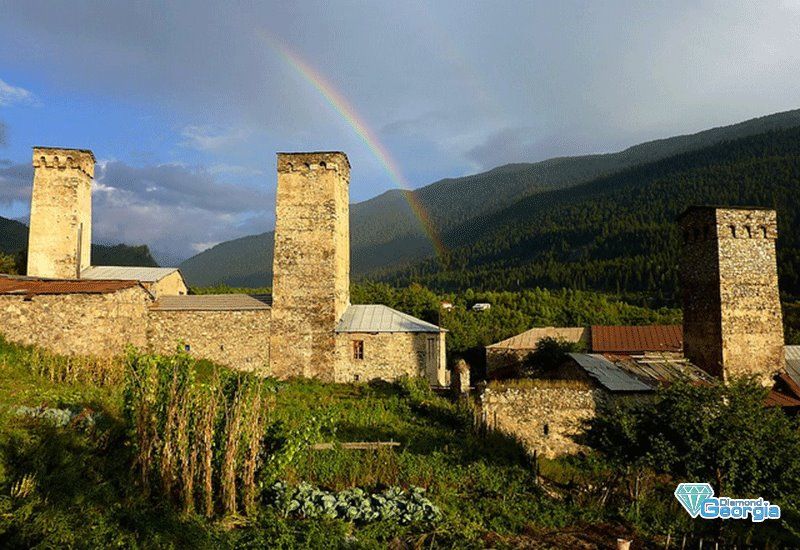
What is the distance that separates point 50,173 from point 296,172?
12.9m

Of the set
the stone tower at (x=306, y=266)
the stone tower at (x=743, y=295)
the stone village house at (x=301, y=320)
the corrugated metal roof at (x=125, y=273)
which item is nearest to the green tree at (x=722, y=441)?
the stone tower at (x=743, y=295)

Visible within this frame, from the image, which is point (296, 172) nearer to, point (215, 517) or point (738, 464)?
point (215, 517)

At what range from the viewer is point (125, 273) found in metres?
26.4

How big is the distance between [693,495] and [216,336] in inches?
740

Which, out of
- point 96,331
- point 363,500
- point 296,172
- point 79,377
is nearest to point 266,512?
point 363,500

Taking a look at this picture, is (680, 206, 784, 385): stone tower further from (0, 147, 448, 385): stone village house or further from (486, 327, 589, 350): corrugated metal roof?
(486, 327, 589, 350): corrugated metal roof

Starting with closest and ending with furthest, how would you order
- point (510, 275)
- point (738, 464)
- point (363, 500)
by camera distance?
1. point (363, 500)
2. point (738, 464)
3. point (510, 275)

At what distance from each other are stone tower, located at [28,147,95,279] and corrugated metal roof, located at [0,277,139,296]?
5072mm

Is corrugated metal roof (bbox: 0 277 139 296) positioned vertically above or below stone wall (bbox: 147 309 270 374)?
above

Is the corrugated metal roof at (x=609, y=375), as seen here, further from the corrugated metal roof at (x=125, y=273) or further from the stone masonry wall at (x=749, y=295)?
the corrugated metal roof at (x=125, y=273)

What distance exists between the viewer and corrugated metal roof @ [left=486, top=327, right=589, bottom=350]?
3728 centimetres

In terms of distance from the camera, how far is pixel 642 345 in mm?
34844

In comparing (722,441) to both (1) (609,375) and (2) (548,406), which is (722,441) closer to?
(2) (548,406)

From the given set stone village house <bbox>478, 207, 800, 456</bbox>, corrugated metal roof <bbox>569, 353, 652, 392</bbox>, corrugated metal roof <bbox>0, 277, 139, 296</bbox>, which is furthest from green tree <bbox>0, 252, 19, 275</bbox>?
corrugated metal roof <bbox>569, 353, 652, 392</bbox>
